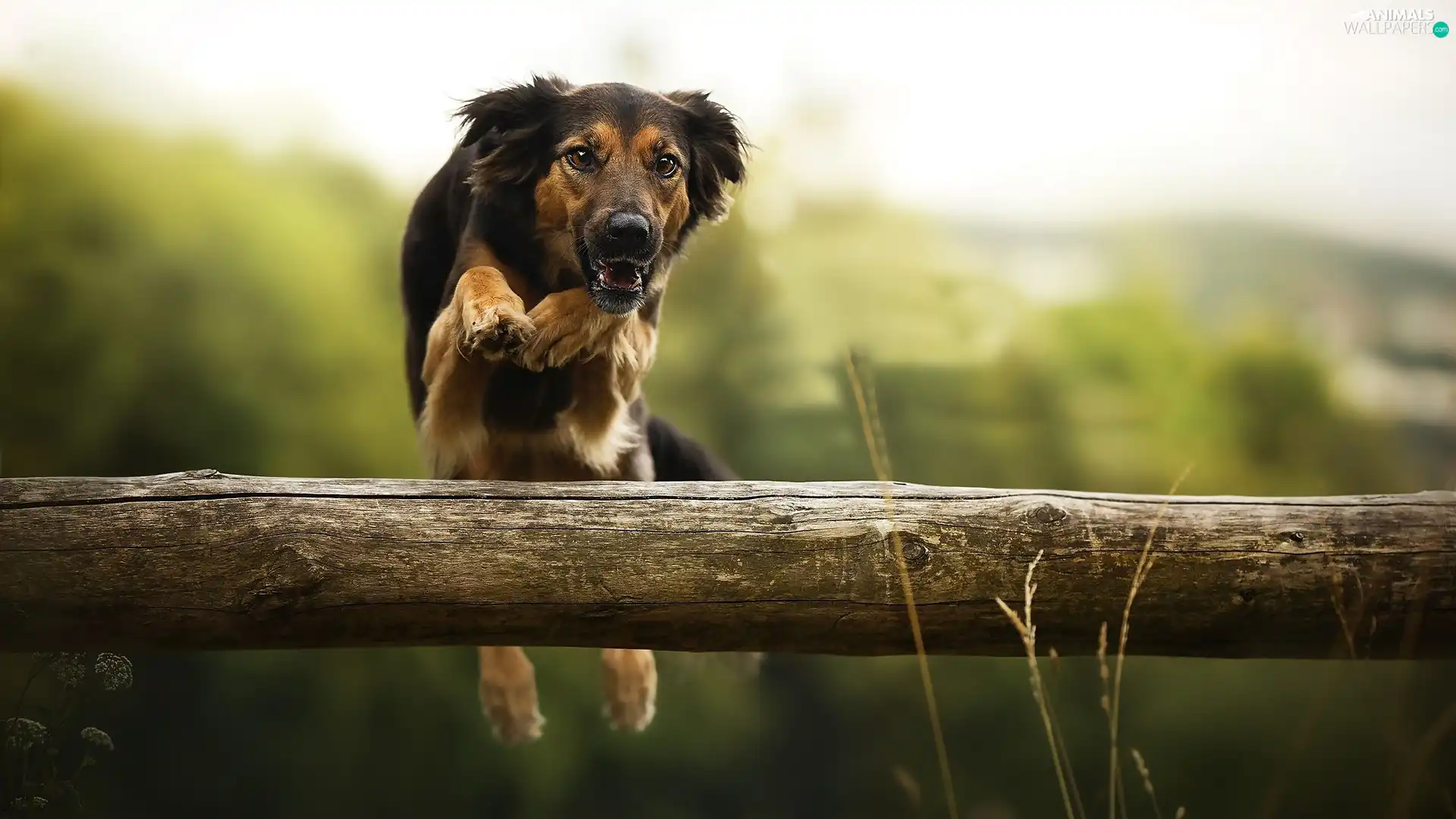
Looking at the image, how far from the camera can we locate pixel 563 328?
2.84 metres

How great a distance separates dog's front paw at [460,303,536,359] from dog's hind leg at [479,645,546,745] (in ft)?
5.15

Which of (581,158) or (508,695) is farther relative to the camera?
(508,695)

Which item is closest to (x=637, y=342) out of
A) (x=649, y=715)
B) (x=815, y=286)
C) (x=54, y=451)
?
(x=649, y=715)

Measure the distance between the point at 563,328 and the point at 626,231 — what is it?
332mm

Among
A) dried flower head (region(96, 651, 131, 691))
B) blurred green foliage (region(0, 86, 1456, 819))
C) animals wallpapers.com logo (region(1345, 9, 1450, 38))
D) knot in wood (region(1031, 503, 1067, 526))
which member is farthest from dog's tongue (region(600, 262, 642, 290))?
animals wallpapers.com logo (region(1345, 9, 1450, 38))

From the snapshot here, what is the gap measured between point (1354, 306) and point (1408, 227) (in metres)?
0.59

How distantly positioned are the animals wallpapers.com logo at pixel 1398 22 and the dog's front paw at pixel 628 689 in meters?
4.82

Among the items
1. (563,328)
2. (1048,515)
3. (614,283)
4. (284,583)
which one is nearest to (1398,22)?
(1048,515)

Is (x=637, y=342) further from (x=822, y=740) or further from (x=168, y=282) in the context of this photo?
(x=822, y=740)

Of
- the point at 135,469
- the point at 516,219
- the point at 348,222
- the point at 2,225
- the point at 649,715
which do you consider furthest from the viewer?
the point at 348,222

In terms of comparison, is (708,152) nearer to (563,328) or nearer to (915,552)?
(563,328)

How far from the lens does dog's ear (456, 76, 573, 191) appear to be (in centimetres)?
312

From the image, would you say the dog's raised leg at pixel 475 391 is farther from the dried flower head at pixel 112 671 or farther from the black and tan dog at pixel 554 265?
the dried flower head at pixel 112 671

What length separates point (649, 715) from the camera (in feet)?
12.5
